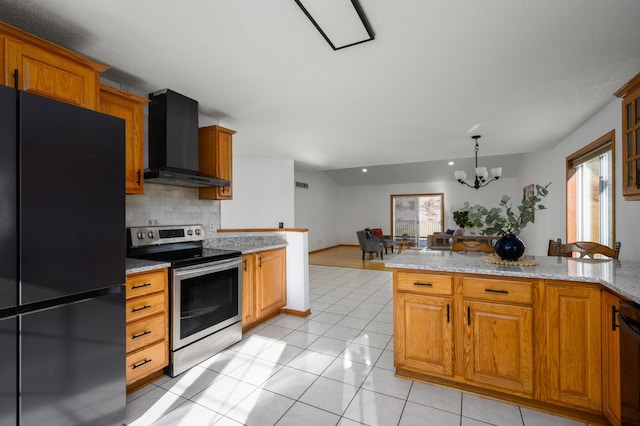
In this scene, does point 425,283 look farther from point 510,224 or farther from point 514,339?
point 510,224

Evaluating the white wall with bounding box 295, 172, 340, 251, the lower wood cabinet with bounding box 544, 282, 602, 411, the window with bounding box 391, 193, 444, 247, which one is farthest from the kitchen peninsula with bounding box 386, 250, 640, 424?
→ the window with bounding box 391, 193, 444, 247

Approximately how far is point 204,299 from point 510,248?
2.46m

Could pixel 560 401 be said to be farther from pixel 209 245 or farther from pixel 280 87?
pixel 209 245

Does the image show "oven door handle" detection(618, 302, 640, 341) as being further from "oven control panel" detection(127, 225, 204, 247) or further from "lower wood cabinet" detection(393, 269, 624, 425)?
"oven control panel" detection(127, 225, 204, 247)

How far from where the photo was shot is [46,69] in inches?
66.2

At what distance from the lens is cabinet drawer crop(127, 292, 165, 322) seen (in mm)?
2004

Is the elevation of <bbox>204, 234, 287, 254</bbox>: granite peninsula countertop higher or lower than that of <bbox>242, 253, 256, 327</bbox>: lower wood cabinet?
higher

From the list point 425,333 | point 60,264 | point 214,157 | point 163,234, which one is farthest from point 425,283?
point 214,157

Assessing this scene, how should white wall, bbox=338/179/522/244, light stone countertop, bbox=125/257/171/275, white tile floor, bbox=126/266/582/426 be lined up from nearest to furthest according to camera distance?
white tile floor, bbox=126/266/582/426 < light stone countertop, bbox=125/257/171/275 < white wall, bbox=338/179/522/244

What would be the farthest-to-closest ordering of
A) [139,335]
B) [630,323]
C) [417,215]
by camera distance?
[417,215]
[139,335]
[630,323]

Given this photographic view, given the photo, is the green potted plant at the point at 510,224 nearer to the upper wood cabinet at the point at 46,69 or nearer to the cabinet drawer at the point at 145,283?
the cabinet drawer at the point at 145,283

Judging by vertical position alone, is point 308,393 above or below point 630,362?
below

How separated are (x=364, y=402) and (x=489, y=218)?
1609 mm

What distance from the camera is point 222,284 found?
2699 millimetres
